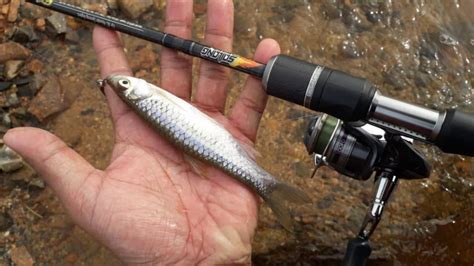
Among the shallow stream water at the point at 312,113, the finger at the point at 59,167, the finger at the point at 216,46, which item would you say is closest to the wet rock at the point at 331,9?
the shallow stream water at the point at 312,113

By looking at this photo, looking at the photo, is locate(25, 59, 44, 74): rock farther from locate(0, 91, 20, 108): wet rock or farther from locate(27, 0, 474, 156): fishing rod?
locate(27, 0, 474, 156): fishing rod

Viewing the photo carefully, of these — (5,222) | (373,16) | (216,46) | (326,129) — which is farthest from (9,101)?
(373,16)

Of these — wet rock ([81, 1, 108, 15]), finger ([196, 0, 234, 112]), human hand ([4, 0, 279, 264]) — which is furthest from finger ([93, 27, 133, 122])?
wet rock ([81, 1, 108, 15])

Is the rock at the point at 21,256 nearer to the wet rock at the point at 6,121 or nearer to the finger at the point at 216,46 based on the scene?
the wet rock at the point at 6,121

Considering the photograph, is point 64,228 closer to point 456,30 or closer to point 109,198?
point 109,198

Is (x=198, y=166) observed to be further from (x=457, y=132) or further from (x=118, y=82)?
(x=457, y=132)
